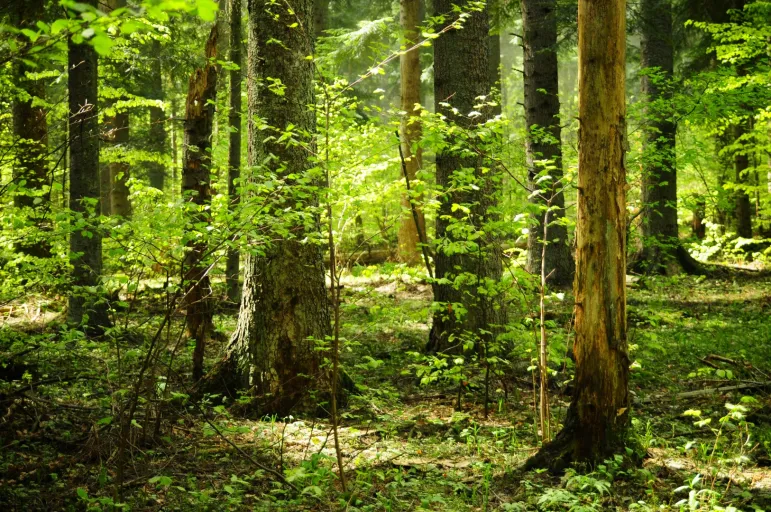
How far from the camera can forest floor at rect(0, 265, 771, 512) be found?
387 cm

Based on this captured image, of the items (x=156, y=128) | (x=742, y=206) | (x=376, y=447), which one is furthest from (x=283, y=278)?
(x=742, y=206)

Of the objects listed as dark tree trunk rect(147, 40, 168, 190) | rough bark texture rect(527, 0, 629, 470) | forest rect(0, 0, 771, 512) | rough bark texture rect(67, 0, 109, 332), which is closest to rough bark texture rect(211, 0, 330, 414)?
forest rect(0, 0, 771, 512)

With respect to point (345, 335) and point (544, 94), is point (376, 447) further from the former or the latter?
point (544, 94)

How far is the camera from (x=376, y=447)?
505 centimetres

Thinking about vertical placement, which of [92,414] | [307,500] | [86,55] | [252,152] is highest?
[86,55]

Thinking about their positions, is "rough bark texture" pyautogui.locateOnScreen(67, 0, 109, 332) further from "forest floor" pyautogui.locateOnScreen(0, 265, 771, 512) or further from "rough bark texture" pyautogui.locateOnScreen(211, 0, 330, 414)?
"rough bark texture" pyautogui.locateOnScreen(211, 0, 330, 414)

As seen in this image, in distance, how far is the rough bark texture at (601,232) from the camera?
166 inches

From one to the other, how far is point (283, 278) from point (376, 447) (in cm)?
178

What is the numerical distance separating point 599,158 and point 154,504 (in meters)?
3.78

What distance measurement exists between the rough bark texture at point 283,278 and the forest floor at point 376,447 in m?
0.34

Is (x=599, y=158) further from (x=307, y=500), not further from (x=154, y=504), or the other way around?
(x=154, y=504)

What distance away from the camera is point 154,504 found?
12.2 ft

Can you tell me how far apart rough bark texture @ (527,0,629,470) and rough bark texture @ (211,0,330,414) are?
8.02 ft

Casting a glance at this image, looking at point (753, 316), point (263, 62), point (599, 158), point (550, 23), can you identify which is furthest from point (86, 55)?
point (753, 316)
